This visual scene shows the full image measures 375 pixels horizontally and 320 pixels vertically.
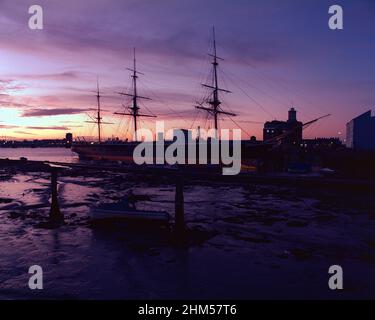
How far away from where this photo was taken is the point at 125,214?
27312mm

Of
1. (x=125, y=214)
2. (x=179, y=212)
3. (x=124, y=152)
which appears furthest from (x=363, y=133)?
(x=124, y=152)

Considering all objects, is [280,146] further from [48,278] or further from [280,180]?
[48,278]

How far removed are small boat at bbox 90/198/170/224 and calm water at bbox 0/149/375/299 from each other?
3.11 feet

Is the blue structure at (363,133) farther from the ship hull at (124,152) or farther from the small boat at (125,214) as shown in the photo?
the small boat at (125,214)

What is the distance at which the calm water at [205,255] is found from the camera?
56.3 ft

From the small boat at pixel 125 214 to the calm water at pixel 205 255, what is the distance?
3.11ft

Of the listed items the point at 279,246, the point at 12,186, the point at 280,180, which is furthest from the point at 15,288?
the point at 12,186

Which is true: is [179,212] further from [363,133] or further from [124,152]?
[124,152]

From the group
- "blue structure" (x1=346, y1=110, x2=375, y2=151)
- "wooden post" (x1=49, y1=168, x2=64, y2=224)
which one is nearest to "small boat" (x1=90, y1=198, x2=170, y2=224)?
"wooden post" (x1=49, y1=168, x2=64, y2=224)

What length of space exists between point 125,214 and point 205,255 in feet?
28.0

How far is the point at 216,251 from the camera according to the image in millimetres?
22469

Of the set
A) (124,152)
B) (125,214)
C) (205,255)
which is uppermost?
(124,152)
